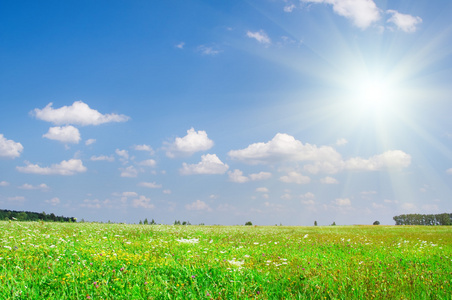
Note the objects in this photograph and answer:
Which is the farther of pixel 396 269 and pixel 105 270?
pixel 396 269

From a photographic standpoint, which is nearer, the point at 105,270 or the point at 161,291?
the point at 161,291

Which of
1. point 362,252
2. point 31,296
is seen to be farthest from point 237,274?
point 362,252

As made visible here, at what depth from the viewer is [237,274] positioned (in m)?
7.36

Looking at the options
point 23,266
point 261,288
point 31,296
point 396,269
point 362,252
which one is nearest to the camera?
point 31,296

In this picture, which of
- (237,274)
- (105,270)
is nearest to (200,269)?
(237,274)

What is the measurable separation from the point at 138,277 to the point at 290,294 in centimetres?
330

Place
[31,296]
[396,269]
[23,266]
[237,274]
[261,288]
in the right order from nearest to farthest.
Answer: [31,296] < [261,288] < [237,274] < [23,266] < [396,269]

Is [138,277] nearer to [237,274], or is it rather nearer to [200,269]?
[200,269]

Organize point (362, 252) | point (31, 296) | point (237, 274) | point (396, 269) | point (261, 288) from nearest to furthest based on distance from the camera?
1. point (31, 296)
2. point (261, 288)
3. point (237, 274)
4. point (396, 269)
5. point (362, 252)

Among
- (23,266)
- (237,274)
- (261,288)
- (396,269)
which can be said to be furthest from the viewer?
(396,269)

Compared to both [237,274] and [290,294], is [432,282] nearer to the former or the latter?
[290,294]

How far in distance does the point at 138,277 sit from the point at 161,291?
2.83ft

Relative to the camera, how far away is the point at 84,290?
6.31 meters

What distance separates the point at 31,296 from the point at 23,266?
226cm
